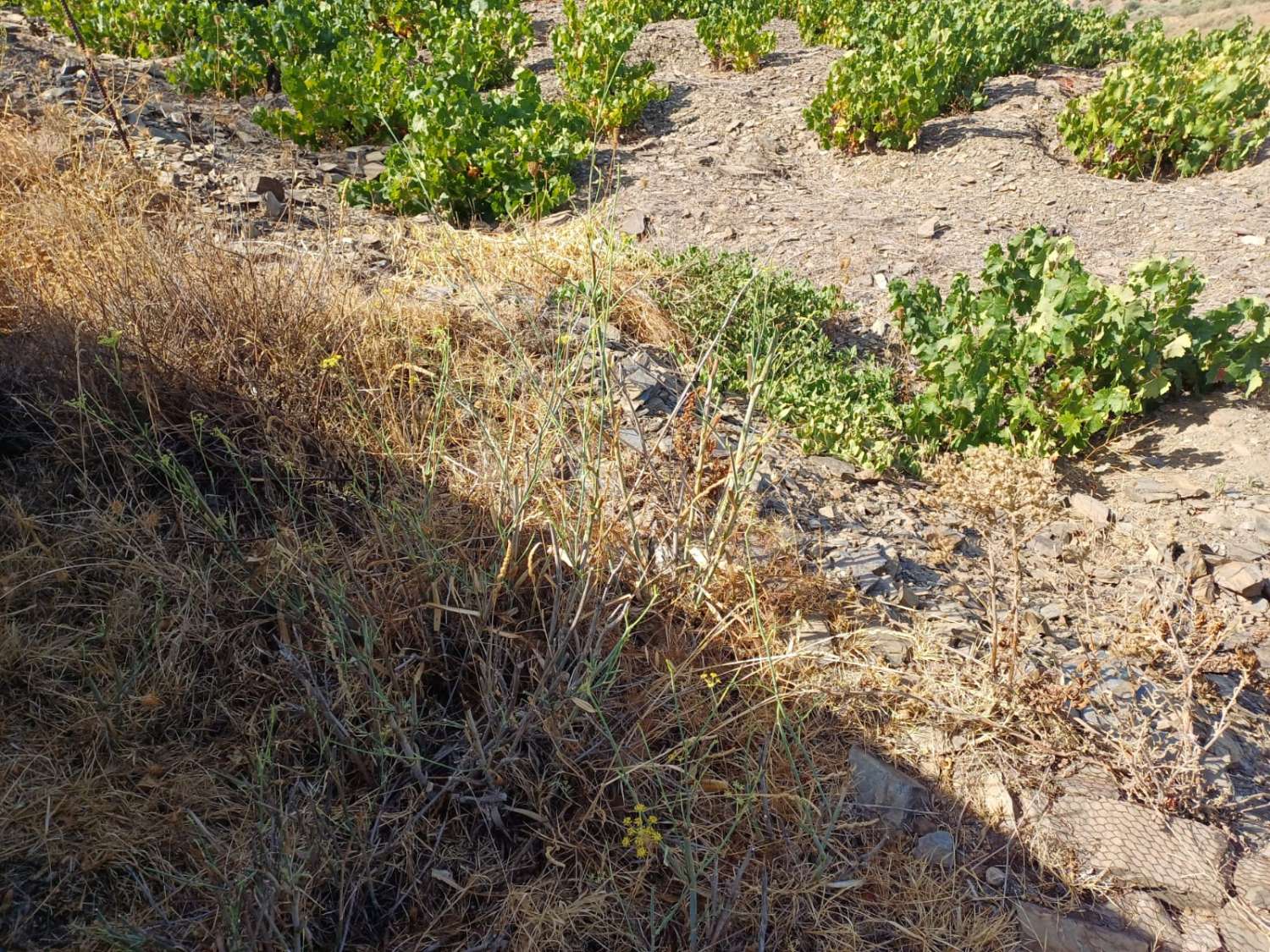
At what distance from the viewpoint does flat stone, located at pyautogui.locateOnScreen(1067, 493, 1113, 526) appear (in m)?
3.29

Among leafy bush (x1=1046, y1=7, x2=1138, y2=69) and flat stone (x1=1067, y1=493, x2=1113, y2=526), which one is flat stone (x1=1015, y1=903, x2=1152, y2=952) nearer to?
flat stone (x1=1067, y1=493, x2=1113, y2=526)

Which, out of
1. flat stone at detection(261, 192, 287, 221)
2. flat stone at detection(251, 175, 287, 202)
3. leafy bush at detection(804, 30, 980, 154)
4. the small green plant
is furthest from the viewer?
leafy bush at detection(804, 30, 980, 154)

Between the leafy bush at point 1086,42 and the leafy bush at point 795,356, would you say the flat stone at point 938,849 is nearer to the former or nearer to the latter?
the leafy bush at point 795,356

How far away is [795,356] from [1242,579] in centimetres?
185

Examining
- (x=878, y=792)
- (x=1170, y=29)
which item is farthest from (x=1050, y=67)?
(x=878, y=792)

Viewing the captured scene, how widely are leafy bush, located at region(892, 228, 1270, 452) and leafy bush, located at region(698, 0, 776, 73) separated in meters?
4.40

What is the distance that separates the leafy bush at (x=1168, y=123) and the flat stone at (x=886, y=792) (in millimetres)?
4800

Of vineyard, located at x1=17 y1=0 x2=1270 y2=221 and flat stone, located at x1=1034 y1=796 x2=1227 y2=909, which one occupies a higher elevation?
vineyard, located at x1=17 y1=0 x2=1270 y2=221

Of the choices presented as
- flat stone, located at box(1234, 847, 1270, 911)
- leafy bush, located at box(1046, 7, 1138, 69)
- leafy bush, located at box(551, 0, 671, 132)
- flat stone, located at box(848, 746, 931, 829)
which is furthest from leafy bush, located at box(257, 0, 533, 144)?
leafy bush, located at box(1046, 7, 1138, 69)

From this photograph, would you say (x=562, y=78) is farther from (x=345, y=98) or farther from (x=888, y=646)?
(x=888, y=646)

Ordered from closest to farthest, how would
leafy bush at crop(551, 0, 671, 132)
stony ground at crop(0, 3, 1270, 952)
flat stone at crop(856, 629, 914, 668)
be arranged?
stony ground at crop(0, 3, 1270, 952), flat stone at crop(856, 629, 914, 668), leafy bush at crop(551, 0, 671, 132)

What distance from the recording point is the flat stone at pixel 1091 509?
130 inches

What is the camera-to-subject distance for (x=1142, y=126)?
5.45 metres

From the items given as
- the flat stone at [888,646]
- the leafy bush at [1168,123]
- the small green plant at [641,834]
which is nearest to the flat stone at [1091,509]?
the flat stone at [888,646]
